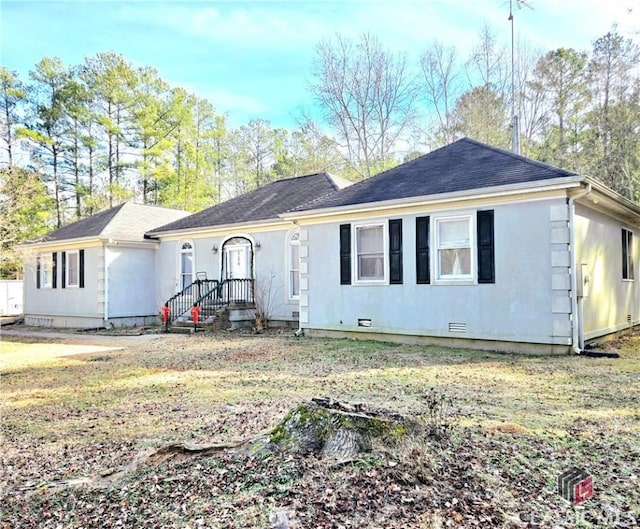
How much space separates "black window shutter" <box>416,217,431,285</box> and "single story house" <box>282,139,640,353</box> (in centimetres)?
2

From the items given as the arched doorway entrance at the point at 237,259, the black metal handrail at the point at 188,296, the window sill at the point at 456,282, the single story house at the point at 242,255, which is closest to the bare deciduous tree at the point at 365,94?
the single story house at the point at 242,255

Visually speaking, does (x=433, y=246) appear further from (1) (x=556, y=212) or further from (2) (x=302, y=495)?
(2) (x=302, y=495)

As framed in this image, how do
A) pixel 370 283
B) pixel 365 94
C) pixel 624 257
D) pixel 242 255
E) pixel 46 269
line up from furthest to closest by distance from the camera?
pixel 365 94, pixel 46 269, pixel 242 255, pixel 624 257, pixel 370 283

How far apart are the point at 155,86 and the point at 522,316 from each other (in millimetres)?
26415

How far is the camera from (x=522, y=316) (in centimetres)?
863

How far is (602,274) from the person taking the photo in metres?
10.0

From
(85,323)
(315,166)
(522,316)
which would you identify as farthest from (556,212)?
→ (315,166)

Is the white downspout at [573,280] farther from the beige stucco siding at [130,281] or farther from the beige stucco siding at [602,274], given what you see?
the beige stucco siding at [130,281]

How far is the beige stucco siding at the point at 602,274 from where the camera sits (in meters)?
9.13

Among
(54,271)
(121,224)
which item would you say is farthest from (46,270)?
(121,224)

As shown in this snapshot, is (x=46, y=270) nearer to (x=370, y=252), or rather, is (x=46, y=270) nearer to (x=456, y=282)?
(x=370, y=252)

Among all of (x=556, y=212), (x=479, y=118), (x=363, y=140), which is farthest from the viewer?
(x=363, y=140)

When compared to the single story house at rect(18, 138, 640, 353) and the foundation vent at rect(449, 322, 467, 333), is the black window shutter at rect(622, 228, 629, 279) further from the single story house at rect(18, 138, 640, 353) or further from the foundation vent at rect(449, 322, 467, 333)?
the foundation vent at rect(449, 322, 467, 333)

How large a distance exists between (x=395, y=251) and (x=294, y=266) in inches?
159
